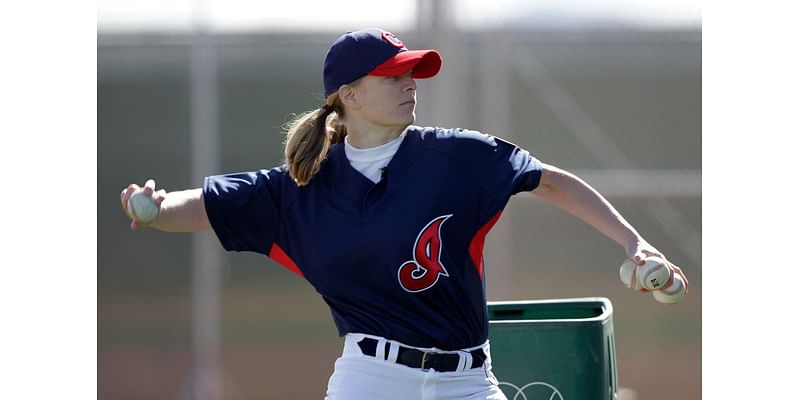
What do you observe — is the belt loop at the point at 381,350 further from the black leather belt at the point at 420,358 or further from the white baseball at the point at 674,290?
the white baseball at the point at 674,290

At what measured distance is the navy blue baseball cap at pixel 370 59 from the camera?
3.37 m

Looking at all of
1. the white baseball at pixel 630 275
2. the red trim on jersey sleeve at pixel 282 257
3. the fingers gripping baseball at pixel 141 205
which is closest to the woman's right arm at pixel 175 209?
the fingers gripping baseball at pixel 141 205

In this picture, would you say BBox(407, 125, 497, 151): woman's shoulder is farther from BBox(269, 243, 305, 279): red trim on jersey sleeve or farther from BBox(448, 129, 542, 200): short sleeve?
BBox(269, 243, 305, 279): red trim on jersey sleeve

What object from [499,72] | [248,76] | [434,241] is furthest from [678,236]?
[434,241]

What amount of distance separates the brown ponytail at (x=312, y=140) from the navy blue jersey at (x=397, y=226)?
0.19 feet

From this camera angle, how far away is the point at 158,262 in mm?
8227

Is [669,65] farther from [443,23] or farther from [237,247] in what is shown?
[237,247]

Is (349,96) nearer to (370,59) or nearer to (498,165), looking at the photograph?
(370,59)

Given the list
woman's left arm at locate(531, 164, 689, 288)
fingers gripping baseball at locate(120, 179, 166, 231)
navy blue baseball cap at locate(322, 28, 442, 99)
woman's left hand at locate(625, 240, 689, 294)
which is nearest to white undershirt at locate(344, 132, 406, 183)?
navy blue baseball cap at locate(322, 28, 442, 99)

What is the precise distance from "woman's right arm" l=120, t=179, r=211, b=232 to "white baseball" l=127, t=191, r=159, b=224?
0.05 feet

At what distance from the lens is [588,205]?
135 inches

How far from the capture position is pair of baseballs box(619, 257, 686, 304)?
3.14m

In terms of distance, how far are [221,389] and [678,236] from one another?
3.78 metres

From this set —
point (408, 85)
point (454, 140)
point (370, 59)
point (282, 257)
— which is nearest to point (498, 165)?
point (454, 140)
